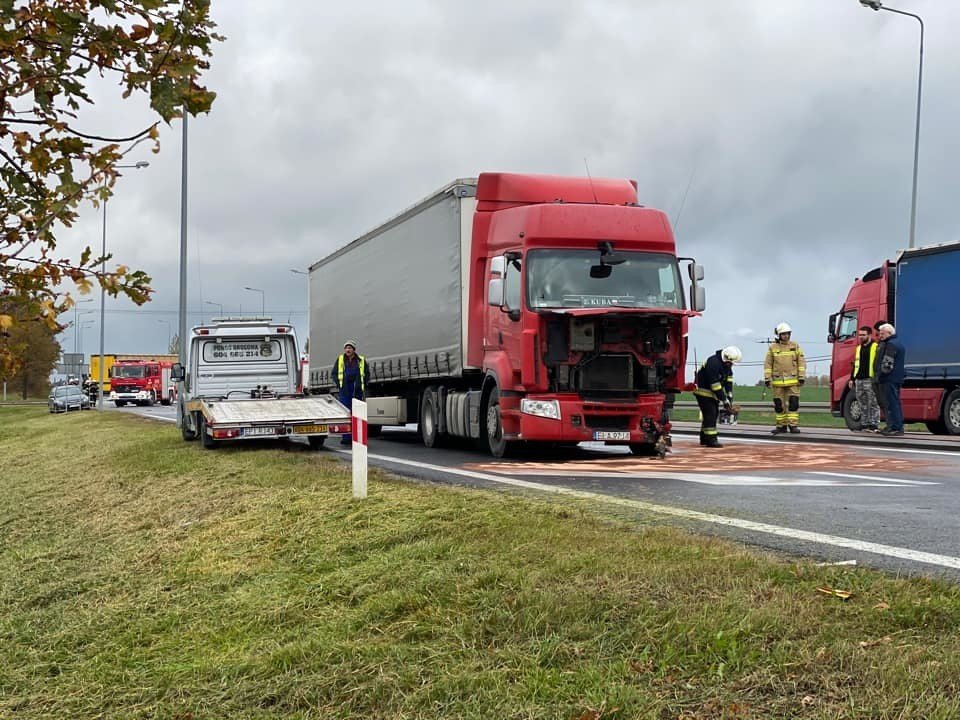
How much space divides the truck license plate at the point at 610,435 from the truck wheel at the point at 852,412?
930 cm

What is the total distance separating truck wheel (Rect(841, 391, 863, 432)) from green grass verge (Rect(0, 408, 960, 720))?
1451 cm

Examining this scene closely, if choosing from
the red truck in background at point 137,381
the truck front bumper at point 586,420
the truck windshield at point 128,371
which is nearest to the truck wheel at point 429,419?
the truck front bumper at point 586,420

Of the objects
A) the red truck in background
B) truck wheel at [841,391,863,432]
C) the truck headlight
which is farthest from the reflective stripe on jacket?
the red truck in background

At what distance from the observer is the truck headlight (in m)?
14.0

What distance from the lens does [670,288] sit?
14.5 m

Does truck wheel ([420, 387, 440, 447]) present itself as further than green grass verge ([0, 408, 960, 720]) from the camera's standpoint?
Yes

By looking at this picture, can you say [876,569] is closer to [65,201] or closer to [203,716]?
[203,716]

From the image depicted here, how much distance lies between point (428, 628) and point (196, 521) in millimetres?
5300

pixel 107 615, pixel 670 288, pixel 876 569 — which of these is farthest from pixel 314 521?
pixel 670 288

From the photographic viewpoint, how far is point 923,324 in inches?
826

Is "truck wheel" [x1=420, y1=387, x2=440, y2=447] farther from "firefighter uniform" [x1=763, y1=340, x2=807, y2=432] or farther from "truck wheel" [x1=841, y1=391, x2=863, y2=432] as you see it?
"truck wheel" [x1=841, y1=391, x2=863, y2=432]

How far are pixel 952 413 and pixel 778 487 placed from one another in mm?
11291

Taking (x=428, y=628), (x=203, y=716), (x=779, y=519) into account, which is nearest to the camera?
(x=203, y=716)

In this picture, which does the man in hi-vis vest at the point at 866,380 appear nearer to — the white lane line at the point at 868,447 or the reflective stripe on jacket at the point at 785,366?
the reflective stripe on jacket at the point at 785,366
